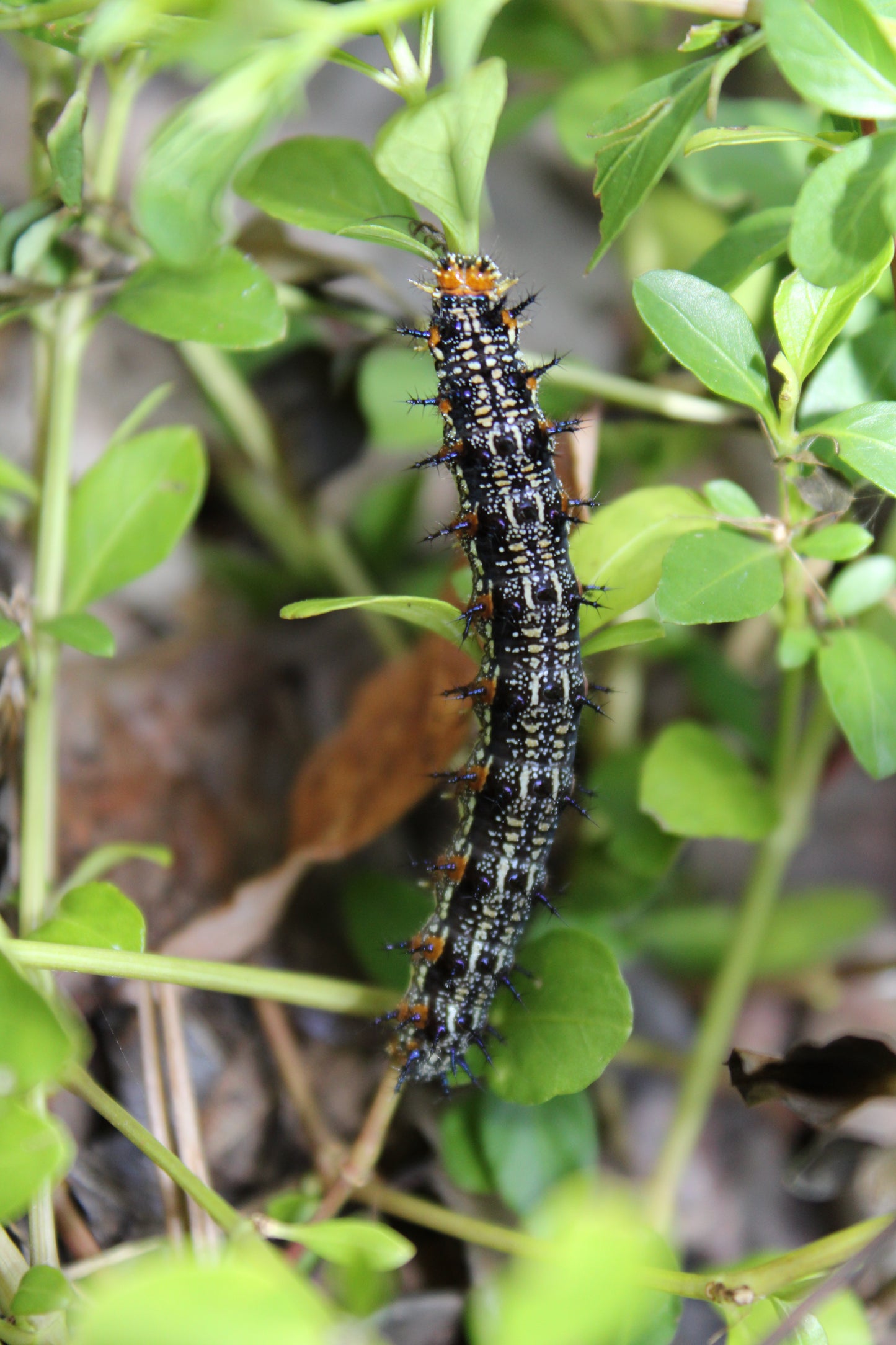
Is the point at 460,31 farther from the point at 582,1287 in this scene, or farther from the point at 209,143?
the point at 582,1287

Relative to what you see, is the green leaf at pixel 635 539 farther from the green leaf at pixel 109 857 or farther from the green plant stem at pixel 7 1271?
the green plant stem at pixel 7 1271

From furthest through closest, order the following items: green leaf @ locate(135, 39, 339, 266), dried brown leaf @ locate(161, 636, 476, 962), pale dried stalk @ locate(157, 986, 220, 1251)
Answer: dried brown leaf @ locate(161, 636, 476, 962) < pale dried stalk @ locate(157, 986, 220, 1251) < green leaf @ locate(135, 39, 339, 266)

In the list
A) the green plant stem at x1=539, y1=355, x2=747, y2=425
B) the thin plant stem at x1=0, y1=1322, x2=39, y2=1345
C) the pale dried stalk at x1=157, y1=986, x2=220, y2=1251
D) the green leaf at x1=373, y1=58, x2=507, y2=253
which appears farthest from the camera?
the green plant stem at x1=539, y1=355, x2=747, y2=425

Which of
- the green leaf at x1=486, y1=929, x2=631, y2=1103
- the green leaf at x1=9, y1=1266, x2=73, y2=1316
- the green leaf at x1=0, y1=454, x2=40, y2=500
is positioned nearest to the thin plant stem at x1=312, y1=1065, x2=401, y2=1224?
the green leaf at x1=486, y1=929, x2=631, y2=1103

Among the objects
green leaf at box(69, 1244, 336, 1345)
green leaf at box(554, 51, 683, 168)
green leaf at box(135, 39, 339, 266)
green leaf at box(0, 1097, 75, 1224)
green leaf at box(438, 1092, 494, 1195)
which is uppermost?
green leaf at box(554, 51, 683, 168)

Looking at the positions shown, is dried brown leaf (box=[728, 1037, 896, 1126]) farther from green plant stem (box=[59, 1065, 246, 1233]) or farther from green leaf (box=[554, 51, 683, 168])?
green leaf (box=[554, 51, 683, 168])

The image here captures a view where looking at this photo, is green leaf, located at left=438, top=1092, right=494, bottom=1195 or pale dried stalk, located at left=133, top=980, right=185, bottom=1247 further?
green leaf, located at left=438, top=1092, right=494, bottom=1195

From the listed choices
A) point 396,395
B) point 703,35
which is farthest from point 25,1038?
point 396,395
